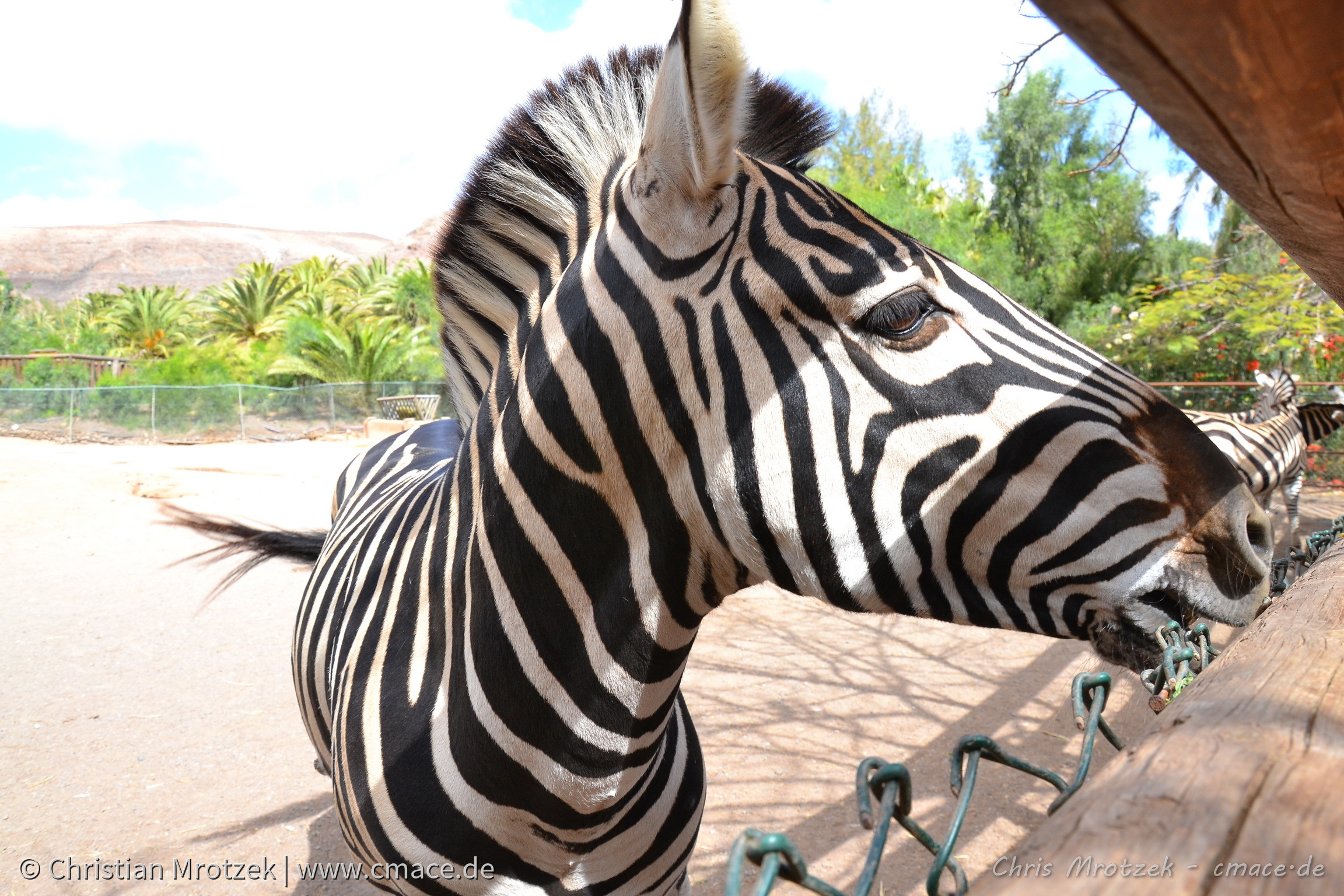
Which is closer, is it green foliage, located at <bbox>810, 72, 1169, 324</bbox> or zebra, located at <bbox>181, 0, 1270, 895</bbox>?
zebra, located at <bbox>181, 0, 1270, 895</bbox>

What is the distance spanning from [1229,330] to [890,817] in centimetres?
1589

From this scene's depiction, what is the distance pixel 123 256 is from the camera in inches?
2709

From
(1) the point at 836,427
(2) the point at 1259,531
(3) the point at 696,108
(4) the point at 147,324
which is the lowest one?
(2) the point at 1259,531

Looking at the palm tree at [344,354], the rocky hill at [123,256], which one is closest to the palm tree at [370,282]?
the palm tree at [344,354]

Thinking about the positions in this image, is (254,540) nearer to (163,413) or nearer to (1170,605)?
(1170,605)

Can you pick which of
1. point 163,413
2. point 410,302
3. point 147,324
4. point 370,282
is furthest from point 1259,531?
point 370,282

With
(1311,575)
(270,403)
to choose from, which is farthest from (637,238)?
(270,403)

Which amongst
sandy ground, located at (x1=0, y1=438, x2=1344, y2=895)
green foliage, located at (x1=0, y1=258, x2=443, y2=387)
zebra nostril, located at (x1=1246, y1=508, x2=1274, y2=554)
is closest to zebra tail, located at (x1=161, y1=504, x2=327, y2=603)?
sandy ground, located at (x1=0, y1=438, x2=1344, y2=895)

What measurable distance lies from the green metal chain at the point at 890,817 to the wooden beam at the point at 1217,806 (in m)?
0.10

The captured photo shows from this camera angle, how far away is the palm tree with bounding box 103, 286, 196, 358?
31188 mm

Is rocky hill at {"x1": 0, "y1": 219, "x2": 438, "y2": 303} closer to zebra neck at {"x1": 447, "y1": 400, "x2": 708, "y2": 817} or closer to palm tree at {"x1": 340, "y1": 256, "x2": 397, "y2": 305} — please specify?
palm tree at {"x1": 340, "y1": 256, "x2": 397, "y2": 305}

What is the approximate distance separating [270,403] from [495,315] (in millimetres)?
22989

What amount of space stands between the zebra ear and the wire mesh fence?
74.8 ft

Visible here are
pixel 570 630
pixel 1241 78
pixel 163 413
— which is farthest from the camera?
pixel 163 413
